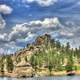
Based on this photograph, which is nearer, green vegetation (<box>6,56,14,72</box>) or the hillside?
the hillside

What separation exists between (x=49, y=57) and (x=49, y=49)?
1.20ft

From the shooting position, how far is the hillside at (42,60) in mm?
11797

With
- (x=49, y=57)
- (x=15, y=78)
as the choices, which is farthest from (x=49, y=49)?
(x=15, y=78)

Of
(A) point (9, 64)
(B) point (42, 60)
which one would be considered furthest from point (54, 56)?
(A) point (9, 64)

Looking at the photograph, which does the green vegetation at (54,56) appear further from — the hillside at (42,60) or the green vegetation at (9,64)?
the green vegetation at (9,64)

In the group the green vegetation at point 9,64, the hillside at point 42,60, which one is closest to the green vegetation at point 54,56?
the hillside at point 42,60

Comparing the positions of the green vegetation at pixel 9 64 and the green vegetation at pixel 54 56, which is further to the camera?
the green vegetation at pixel 9 64

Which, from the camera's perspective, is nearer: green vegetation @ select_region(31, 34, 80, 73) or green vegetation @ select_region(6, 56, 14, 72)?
green vegetation @ select_region(31, 34, 80, 73)

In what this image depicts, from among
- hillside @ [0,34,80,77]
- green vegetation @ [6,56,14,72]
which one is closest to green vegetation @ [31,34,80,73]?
hillside @ [0,34,80,77]

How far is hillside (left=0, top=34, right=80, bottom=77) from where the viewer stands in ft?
38.7

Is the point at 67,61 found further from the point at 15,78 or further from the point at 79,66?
the point at 15,78

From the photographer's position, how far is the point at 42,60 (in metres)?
12.0

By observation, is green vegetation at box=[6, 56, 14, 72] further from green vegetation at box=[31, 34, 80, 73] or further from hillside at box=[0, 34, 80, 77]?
green vegetation at box=[31, 34, 80, 73]

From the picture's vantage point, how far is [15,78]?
39.4 feet
